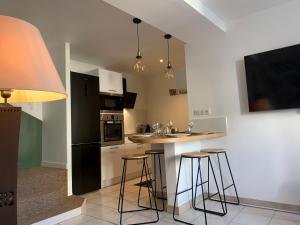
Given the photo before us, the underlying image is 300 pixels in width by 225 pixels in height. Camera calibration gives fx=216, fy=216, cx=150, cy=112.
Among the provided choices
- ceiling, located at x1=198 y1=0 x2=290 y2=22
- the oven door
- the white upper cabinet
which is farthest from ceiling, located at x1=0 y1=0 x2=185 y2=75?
the oven door

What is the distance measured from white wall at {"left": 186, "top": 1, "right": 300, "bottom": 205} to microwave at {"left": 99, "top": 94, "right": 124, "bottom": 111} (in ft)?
6.34

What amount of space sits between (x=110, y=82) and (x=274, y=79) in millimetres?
3065

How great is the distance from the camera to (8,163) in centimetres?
83

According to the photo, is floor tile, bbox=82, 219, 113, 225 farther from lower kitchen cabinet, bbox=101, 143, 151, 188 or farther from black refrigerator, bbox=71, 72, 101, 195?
lower kitchen cabinet, bbox=101, 143, 151, 188

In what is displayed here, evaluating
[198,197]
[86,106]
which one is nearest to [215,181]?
[198,197]

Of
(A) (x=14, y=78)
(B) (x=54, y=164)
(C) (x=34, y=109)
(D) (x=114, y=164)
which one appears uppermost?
(C) (x=34, y=109)

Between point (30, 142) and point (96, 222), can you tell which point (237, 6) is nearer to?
point (96, 222)

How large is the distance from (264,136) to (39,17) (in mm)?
3295

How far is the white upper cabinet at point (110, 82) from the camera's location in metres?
4.40

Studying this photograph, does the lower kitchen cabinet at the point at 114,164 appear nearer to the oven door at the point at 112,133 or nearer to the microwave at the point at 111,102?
the oven door at the point at 112,133

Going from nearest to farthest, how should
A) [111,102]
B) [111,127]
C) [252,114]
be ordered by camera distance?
[252,114] < [111,127] < [111,102]

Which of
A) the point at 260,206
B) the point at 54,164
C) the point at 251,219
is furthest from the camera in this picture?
the point at 54,164

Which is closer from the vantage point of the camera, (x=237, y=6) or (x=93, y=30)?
(x=237, y=6)

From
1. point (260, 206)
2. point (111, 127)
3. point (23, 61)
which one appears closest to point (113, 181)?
point (111, 127)
